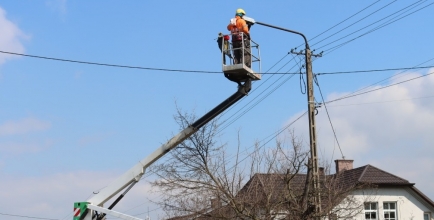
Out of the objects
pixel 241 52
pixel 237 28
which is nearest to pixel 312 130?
pixel 241 52

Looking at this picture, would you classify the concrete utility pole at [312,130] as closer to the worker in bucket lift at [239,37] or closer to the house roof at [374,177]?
the worker in bucket lift at [239,37]

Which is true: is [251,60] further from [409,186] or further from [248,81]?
[409,186]

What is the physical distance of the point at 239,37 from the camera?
13.8 metres

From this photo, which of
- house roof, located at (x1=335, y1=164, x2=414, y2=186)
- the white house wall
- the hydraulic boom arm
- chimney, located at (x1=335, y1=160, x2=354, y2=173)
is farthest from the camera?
chimney, located at (x1=335, y1=160, x2=354, y2=173)

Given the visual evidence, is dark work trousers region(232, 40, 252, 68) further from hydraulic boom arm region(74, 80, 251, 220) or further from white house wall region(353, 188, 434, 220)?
white house wall region(353, 188, 434, 220)

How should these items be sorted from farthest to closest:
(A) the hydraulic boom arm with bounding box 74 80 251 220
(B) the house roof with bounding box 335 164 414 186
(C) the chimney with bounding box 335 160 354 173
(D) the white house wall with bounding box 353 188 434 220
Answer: (C) the chimney with bounding box 335 160 354 173
(D) the white house wall with bounding box 353 188 434 220
(B) the house roof with bounding box 335 164 414 186
(A) the hydraulic boom arm with bounding box 74 80 251 220

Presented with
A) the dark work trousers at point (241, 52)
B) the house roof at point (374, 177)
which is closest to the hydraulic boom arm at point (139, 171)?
the dark work trousers at point (241, 52)

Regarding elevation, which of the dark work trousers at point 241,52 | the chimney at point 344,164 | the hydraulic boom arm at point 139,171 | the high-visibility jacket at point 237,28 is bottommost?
the hydraulic boom arm at point 139,171

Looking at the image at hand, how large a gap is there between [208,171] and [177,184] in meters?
0.97

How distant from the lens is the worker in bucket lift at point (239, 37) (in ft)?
44.9

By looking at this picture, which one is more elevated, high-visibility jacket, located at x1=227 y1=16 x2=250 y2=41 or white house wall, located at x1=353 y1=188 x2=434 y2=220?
high-visibility jacket, located at x1=227 y1=16 x2=250 y2=41

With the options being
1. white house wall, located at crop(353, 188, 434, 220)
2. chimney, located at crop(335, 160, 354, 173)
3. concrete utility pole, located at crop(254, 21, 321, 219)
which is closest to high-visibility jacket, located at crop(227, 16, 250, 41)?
concrete utility pole, located at crop(254, 21, 321, 219)

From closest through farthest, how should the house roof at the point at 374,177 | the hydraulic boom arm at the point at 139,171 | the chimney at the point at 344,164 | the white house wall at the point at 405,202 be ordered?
the hydraulic boom arm at the point at 139,171 < the house roof at the point at 374,177 < the white house wall at the point at 405,202 < the chimney at the point at 344,164

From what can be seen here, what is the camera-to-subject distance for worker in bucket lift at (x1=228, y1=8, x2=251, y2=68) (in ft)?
44.9
